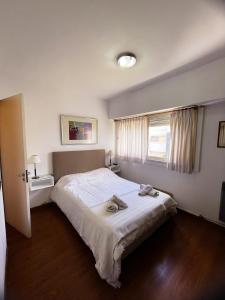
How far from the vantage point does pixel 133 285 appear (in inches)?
55.1

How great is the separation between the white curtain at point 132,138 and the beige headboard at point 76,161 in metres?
0.60

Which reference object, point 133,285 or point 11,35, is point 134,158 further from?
point 11,35

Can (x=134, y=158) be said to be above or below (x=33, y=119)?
below

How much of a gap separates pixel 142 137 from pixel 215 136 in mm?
A: 1468

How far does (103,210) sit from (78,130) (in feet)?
7.07

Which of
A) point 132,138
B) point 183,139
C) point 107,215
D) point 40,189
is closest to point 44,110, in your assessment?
point 40,189

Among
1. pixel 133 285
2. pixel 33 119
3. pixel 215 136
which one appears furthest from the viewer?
pixel 33 119

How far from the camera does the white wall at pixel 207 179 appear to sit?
2295 millimetres

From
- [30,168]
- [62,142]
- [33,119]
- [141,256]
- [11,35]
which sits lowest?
[141,256]

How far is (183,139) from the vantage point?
102 inches

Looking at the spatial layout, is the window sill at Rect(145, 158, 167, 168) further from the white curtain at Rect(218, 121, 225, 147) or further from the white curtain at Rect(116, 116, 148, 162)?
the white curtain at Rect(218, 121, 225, 147)

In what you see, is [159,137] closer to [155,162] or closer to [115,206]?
[155,162]

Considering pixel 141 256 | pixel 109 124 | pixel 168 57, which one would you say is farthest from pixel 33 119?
pixel 141 256

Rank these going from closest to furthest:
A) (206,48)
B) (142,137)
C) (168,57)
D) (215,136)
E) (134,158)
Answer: (206,48)
(168,57)
(215,136)
(142,137)
(134,158)
